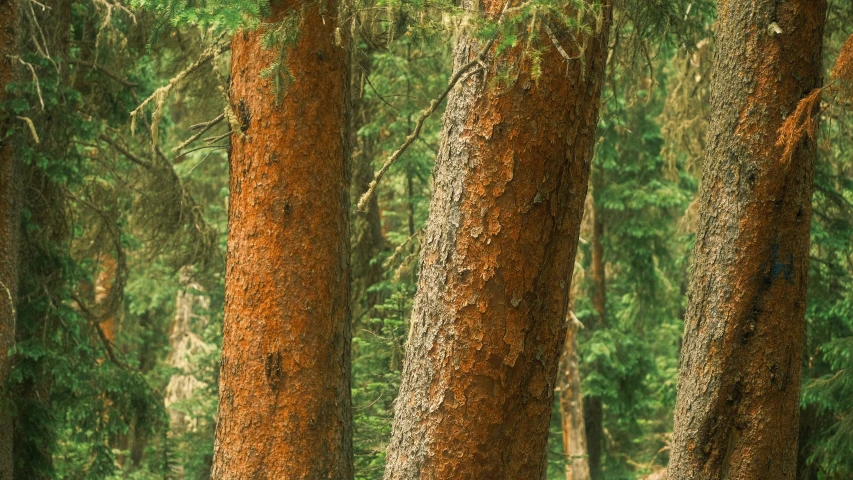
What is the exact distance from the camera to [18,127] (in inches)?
304

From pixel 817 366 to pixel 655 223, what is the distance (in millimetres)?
7691

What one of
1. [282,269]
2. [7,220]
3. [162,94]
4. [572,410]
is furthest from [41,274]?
[572,410]

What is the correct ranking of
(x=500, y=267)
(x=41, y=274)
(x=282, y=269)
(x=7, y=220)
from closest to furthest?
(x=500, y=267) < (x=282, y=269) < (x=7, y=220) < (x=41, y=274)

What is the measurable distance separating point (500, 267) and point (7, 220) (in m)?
5.26

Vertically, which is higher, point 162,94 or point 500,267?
point 162,94

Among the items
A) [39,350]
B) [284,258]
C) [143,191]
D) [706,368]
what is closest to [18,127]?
[39,350]

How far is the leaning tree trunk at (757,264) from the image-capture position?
5449 mm

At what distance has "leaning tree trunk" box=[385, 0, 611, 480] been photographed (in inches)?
140

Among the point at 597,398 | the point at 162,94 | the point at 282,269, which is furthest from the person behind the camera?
the point at 597,398

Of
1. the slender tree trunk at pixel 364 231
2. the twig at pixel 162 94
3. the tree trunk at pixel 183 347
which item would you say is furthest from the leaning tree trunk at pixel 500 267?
the tree trunk at pixel 183 347

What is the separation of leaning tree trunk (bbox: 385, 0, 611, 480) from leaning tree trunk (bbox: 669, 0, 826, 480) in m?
2.24

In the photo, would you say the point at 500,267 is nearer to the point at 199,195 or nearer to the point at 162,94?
the point at 162,94

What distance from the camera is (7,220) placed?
747 cm

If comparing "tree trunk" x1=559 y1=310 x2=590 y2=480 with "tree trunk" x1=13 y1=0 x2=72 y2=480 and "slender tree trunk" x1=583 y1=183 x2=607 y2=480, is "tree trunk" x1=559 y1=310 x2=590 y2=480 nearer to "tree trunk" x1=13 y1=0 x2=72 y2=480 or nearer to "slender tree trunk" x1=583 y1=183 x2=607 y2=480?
"slender tree trunk" x1=583 y1=183 x2=607 y2=480
